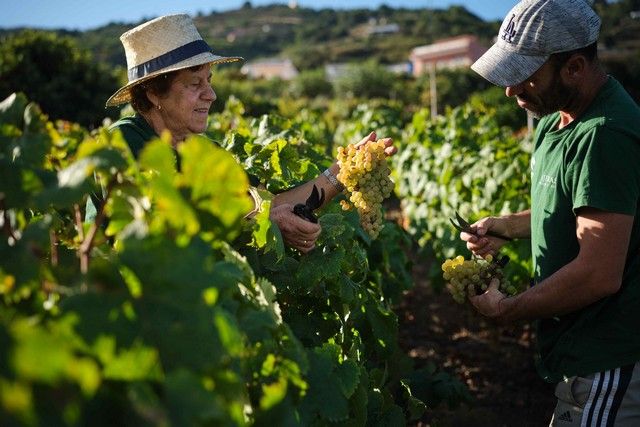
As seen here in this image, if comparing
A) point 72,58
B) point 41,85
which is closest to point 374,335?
point 41,85

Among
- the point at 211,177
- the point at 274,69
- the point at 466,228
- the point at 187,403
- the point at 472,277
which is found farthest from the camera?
the point at 274,69

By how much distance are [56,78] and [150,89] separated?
19163mm

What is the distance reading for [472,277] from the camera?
7.90 feet

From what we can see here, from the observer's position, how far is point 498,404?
183 inches

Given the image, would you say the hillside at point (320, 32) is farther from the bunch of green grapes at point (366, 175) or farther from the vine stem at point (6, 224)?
the vine stem at point (6, 224)

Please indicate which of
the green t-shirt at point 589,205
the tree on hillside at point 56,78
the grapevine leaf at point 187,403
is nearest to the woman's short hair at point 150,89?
the green t-shirt at point 589,205

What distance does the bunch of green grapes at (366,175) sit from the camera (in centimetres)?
223

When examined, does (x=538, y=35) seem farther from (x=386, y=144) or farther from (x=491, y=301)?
(x=491, y=301)

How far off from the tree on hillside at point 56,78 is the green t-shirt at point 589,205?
18.4 metres

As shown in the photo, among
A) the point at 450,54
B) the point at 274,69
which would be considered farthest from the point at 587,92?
A: the point at 274,69

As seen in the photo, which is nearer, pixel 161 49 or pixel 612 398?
pixel 612 398

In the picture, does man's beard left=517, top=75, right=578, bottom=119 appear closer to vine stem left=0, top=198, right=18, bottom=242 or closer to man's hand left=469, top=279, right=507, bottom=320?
man's hand left=469, top=279, right=507, bottom=320

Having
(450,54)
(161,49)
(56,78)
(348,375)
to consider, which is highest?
(161,49)

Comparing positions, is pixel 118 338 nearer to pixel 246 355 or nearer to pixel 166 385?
pixel 166 385
